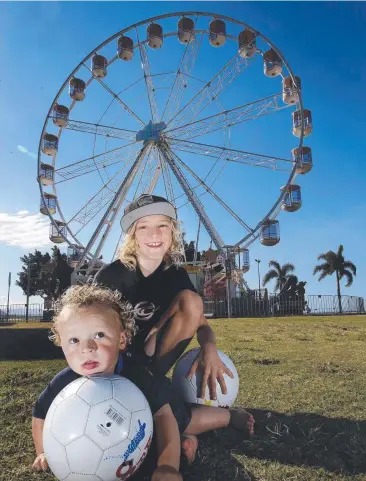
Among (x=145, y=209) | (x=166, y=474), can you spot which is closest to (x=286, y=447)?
(x=166, y=474)

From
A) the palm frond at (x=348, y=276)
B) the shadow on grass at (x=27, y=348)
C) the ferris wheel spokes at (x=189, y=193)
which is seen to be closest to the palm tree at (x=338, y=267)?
the palm frond at (x=348, y=276)

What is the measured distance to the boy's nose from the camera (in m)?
2.29

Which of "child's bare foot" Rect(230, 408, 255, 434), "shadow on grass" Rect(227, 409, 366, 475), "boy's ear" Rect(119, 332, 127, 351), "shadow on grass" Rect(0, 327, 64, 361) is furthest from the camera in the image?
"shadow on grass" Rect(0, 327, 64, 361)

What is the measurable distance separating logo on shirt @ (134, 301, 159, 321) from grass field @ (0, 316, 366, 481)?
89cm

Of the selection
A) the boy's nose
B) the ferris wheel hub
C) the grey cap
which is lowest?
the boy's nose

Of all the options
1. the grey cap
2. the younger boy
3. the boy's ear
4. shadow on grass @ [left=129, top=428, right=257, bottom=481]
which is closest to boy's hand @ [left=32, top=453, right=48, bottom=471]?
the younger boy

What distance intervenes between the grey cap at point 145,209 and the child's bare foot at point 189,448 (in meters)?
1.50

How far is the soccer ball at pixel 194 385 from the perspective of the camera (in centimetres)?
291

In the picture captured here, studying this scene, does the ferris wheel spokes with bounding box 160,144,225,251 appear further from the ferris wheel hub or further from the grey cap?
the grey cap

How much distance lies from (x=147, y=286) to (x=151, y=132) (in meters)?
19.5

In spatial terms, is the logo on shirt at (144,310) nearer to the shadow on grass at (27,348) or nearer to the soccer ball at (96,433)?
the soccer ball at (96,433)

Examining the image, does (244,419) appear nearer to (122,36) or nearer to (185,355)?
(185,355)

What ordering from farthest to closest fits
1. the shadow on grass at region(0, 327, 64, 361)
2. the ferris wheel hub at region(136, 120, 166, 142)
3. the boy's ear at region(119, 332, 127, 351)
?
the ferris wheel hub at region(136, 120, 166, 142) < the shadow on grass at region(0, 327, 64, 361) < the boy's ear at region(119, 332, 127, 351)

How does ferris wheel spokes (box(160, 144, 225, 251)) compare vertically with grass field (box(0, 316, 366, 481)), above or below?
above
